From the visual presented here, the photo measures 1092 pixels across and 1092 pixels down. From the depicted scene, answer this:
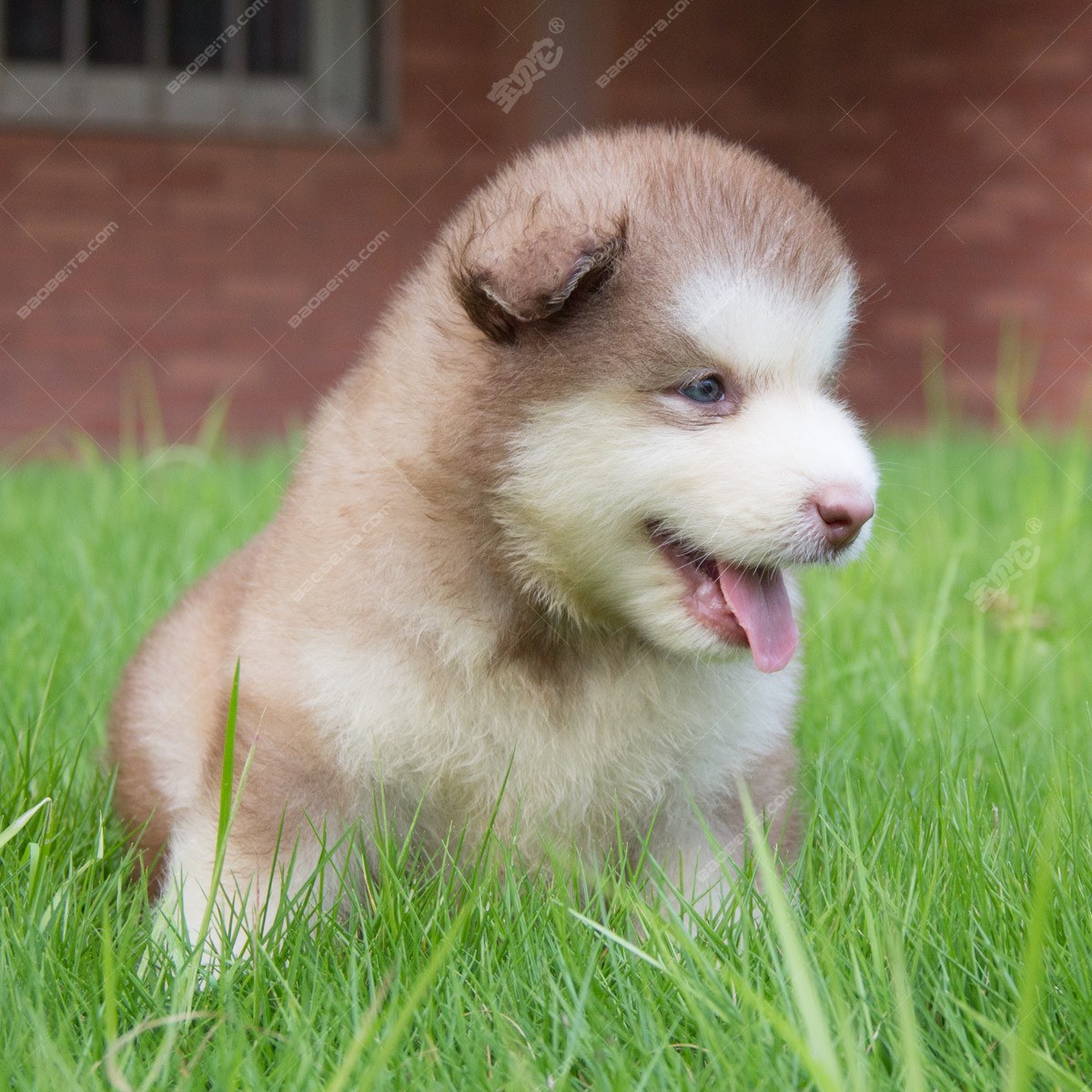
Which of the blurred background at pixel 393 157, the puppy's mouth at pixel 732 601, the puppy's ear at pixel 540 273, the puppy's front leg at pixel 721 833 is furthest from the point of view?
the blurred background at pixel 393 157

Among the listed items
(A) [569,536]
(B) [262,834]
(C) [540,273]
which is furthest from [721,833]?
(C) [540,273]

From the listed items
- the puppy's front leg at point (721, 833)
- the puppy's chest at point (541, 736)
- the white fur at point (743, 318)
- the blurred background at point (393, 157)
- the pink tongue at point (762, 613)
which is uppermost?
the white fur at point (743, 318)

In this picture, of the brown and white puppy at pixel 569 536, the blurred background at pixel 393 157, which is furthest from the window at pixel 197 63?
the brown and white puppy at pixel 569 536

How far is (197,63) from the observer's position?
7602 millimetres

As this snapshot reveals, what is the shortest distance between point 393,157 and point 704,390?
6384mm

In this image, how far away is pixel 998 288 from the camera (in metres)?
8.61

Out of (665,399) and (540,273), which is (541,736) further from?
(540,273)

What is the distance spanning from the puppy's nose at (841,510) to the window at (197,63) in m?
6.46

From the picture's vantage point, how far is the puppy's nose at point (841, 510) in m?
1.99

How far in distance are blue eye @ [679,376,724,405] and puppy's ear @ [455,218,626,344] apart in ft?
0.64

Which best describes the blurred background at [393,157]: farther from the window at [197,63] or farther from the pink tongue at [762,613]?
the pink tongue at [762,613]

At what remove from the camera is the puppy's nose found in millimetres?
1986

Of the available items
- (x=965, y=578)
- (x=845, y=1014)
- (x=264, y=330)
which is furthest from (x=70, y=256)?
(x=845, y=1014)

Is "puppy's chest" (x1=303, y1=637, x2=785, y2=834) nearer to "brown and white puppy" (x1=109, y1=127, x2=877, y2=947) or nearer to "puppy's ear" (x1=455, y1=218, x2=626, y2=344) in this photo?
"brown and white puppy" (x1=109, y1=127, x2=877, y2=947)
